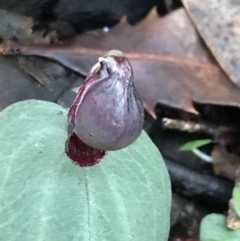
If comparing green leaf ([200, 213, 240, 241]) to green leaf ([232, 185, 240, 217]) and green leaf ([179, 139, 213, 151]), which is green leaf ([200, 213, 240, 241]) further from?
green leaf ([179, 139, 213, 151])

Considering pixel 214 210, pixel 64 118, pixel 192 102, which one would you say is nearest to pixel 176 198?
pixel 214 210

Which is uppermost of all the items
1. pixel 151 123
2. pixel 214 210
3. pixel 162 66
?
pixel 162 66

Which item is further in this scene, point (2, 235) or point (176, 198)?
point (176, 198)

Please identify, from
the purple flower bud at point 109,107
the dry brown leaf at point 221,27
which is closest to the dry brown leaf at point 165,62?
the dry brown leaf at point 221,27

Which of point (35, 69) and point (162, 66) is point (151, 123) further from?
point (35, 69)

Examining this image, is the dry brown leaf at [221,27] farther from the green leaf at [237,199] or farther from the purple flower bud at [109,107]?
the purple flower bud at [109,107]

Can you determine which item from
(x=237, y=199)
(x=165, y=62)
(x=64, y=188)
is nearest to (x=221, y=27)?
(x=165, y=62)

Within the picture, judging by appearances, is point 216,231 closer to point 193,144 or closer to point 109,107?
point 193,144
